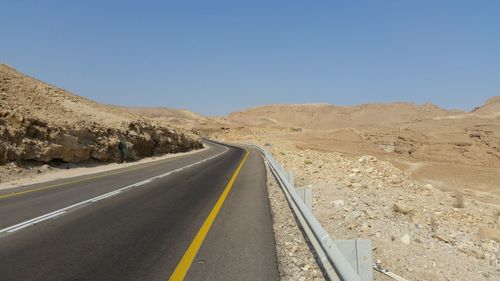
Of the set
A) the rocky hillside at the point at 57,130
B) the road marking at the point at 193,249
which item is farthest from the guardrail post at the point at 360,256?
the rocky hillside at the point at 57,130

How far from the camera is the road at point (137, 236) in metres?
5.82

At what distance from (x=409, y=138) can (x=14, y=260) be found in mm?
68332

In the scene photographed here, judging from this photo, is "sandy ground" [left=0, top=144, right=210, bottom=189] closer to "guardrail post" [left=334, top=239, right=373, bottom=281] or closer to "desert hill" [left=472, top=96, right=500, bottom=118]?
"guardrail post" [left=334, top=239, right=373, bottom=281]

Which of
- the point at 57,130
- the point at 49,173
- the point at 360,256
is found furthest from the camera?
the point at 57,130

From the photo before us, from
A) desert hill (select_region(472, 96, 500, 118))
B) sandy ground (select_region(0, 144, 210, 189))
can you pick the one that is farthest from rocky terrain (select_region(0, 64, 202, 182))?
desert hill (select_region(472, 96, 500, 118))

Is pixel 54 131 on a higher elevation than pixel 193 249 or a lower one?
higher

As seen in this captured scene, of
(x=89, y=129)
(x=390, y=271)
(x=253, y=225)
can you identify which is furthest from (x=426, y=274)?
(x=89, y=129)

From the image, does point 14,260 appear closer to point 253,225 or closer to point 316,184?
point 253,225

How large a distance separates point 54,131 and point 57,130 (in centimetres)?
31

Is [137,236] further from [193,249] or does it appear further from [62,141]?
[62,141]

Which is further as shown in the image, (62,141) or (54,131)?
(62,141)

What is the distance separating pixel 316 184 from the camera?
15867mm

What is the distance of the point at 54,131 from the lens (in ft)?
81.5

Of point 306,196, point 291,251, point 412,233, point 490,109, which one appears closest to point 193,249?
point 291,251
